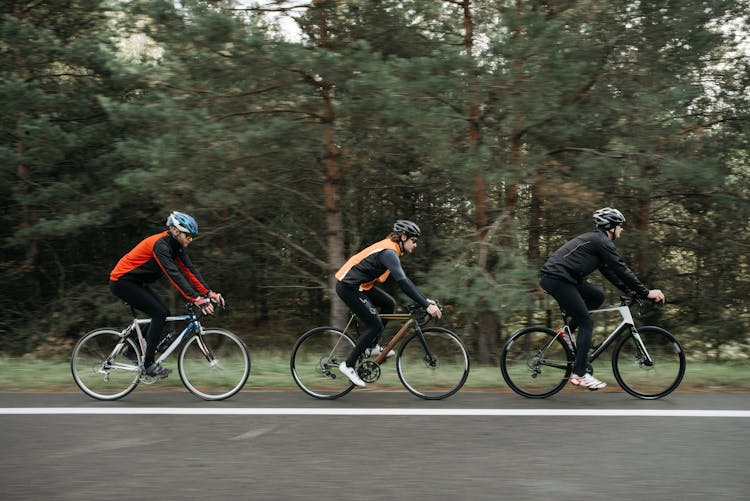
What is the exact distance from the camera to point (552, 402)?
6785 mm

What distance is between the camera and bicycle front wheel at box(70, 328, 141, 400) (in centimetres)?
713

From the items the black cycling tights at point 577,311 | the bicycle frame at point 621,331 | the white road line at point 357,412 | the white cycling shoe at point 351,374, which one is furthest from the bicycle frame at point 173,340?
the bicycle frame at point 621,331

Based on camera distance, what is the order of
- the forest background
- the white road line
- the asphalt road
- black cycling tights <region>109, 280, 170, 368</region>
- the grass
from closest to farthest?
the asphalt road < the white road line < black cycling tights <region>109, 280, 170, 368</region> < the grass < the forest background

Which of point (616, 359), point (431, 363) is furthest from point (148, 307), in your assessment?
point (616, 359)

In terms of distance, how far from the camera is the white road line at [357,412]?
20.2ft

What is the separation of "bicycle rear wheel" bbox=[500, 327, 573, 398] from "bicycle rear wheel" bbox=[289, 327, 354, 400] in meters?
1.69

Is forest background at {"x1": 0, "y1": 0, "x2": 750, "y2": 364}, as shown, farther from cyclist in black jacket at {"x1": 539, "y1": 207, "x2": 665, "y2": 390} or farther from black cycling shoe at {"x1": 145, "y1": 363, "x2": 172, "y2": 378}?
black cycling shoe at {"x1": 145, "y1": 363, "x2": 172, "y2": 378}

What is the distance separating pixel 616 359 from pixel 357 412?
2695 mm

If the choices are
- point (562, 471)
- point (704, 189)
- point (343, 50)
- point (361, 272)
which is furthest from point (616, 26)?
point (562, 471)

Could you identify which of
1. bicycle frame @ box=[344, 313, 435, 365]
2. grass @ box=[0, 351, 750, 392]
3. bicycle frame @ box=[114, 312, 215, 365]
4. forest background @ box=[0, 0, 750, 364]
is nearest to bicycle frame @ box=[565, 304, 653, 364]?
grass @ box=[0, 351, 750, 392]

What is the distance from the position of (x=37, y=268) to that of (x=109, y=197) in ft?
14.3

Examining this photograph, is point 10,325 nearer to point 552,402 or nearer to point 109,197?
point 109,197

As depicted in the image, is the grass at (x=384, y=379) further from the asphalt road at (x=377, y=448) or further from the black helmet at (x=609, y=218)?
the black helmet at (x=609, y=218)

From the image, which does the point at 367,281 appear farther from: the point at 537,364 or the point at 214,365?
the point at 537,364
